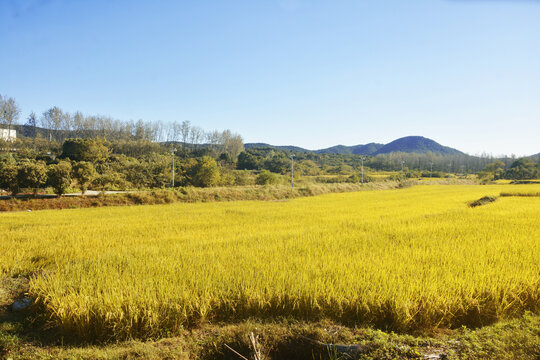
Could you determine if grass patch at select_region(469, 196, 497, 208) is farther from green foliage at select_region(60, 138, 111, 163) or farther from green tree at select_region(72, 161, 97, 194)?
green foliage at select_region(60, 138, 111, 163)

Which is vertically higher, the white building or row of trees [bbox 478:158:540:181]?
the white building

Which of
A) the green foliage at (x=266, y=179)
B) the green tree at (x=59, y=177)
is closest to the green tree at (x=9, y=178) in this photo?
the green tree at (x=59, y=177)

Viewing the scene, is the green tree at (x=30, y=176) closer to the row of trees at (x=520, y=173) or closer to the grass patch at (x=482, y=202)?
the grass patch at (x=482, y=202)

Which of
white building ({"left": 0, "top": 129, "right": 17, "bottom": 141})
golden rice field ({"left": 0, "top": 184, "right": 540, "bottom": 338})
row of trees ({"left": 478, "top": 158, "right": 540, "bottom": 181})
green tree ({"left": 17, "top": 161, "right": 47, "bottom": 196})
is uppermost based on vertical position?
white building ({"left": 0, "top": 129, "right": 17, "bottom": 141})

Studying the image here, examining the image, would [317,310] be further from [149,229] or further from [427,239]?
[149,229]

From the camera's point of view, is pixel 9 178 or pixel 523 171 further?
pixel 523 171

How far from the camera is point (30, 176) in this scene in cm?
2412

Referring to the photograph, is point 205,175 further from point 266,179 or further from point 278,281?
point 278,281

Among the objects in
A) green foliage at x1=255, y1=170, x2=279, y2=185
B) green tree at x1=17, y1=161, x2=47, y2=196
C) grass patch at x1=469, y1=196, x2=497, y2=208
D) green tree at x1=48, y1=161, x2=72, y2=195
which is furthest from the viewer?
green foliage at x1=255, y1=170, x2=279, y2=185

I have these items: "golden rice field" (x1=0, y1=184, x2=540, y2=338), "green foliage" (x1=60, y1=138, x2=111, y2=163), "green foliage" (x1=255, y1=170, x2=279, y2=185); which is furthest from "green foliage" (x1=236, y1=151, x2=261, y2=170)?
"golden rice field" (x1=0, y1=184, x2=540, y2=338)

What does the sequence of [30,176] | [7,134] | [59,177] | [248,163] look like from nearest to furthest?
1. [59,177]
2. [30,176]
3. [7,134]
4. [248,163]

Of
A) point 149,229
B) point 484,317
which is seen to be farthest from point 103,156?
point 484,317

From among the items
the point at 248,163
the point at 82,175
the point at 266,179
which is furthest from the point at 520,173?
the point at 82,175

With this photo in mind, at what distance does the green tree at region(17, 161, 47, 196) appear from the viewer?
24000 millimetres
